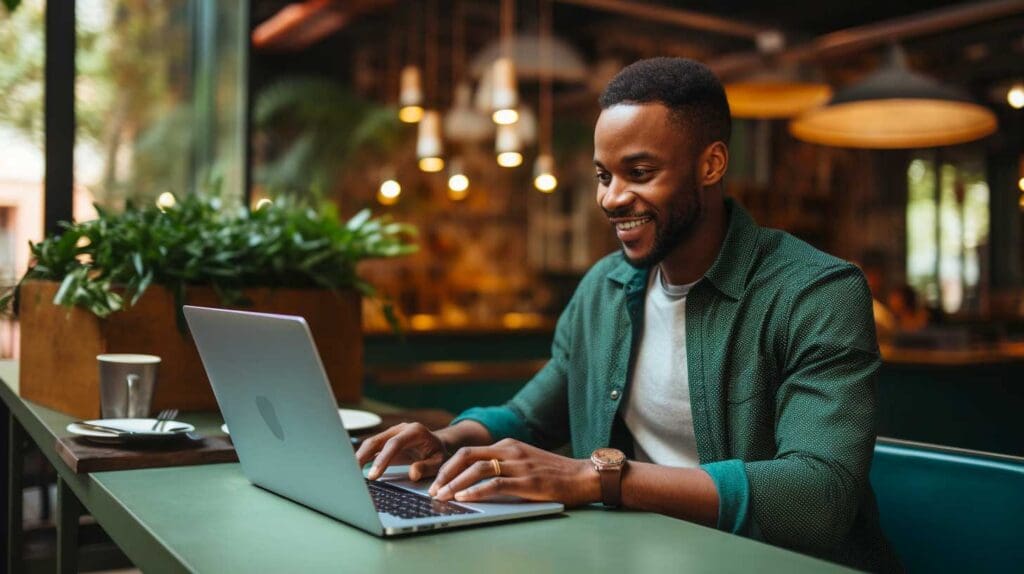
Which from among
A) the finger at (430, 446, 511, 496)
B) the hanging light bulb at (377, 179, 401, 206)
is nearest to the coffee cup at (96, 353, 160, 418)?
the finger at (430, 446, 511, 496)

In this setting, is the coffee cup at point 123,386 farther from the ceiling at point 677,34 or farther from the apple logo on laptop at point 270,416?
the ceiling at point 677,34

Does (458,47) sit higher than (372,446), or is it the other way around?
(458,47)

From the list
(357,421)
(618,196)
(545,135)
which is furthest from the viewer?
(545,135)

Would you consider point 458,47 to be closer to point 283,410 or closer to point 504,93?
point 504,93

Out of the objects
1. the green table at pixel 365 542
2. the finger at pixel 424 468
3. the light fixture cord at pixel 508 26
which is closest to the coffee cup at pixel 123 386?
the green table at pixel 365 542

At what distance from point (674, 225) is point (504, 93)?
13.6ft

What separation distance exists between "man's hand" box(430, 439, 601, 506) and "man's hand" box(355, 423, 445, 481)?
6.0 inches

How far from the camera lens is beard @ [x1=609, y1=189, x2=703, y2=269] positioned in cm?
169

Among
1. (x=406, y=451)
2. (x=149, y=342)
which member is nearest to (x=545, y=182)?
(x=149, y=342)

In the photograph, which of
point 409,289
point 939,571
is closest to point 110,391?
point 939,571

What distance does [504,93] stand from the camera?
571cm

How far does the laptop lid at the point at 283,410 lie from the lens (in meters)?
1.13

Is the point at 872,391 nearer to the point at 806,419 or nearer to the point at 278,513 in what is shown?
the point at 806,419

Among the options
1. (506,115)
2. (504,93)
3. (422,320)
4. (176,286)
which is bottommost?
(422,320)
